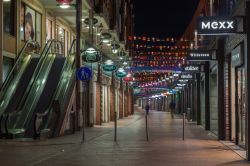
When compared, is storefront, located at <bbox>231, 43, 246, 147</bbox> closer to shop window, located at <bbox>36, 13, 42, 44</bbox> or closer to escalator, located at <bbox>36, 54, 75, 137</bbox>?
escalator, located at <bbox>36, 54, 75, 137</bbox>

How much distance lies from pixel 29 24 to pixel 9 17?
12.9 ft

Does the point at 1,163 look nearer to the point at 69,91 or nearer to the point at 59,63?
the point at 69,91

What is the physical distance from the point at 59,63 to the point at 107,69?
23.2ft

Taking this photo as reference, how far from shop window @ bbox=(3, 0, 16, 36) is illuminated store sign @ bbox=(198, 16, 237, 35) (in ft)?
43.0

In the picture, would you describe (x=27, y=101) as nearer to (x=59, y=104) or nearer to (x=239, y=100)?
(x=59, y=104)

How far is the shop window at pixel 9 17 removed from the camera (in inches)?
1148

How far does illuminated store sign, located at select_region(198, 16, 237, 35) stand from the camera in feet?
59.8

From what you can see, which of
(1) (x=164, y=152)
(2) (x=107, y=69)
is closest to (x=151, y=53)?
(2) (x=107, y=69)

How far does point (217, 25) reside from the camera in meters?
18.4

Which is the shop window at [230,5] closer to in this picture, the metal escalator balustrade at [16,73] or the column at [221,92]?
the column at [221,92]

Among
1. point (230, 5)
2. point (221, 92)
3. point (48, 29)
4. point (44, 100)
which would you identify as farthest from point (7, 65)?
point (230, 5)

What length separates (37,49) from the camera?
111ft

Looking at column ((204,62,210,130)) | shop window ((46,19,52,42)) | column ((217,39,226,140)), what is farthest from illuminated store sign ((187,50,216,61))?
shop window ((46,19,52,42))

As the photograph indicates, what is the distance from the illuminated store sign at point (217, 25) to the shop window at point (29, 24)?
610 inches
